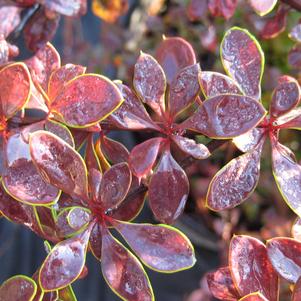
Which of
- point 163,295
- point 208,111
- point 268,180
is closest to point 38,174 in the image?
point 208,111

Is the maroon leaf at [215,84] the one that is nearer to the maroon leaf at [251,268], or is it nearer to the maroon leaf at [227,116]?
the maroon leaf at [227,116]

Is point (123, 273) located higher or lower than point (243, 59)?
lower

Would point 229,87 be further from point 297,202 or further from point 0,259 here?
point 0,259

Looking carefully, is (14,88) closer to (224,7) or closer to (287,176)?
(287,176)

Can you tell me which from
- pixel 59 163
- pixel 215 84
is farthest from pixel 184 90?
pixel 59 163

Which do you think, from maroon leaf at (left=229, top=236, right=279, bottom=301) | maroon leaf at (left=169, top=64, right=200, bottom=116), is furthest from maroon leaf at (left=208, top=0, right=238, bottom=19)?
maroon leaf at (left=229, top=236, right=279, bottom=301)
